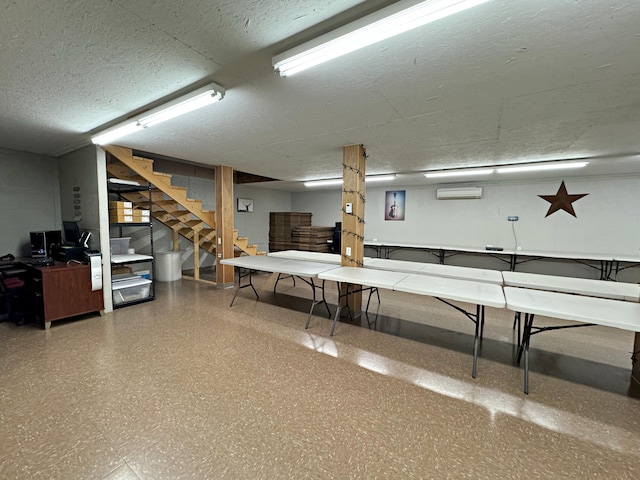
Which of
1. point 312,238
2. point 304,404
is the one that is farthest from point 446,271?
point 312,238

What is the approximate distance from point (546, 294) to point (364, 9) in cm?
298

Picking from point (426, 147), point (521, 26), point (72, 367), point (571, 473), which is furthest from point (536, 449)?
point (72, 367)

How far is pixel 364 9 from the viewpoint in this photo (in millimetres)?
1345

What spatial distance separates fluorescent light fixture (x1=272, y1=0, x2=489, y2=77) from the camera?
4.02 feet

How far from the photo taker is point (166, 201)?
530 centimetres

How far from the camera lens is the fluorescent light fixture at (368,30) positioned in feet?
4.02

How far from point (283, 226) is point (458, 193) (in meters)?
5.11

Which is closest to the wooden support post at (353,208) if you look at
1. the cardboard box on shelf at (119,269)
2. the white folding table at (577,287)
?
the white folding table at (577,287)

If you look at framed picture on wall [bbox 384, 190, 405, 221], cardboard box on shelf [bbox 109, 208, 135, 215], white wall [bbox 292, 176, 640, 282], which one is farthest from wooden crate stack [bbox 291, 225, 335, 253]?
cardboard box on shelf [bbox 109, 208, 135, 215]

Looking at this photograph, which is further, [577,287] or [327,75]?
[577,287]

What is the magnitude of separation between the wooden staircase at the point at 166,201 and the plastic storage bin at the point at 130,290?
1533 millimetres

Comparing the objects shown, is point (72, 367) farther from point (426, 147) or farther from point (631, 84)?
point (631, 84)

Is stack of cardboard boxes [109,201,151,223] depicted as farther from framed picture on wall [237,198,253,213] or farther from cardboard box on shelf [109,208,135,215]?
framed picture on wall [237,198,253,213]

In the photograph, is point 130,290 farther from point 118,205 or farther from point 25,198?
point 25,198
